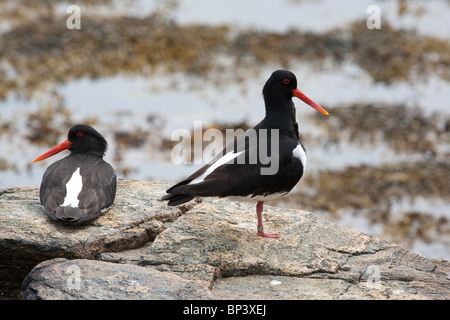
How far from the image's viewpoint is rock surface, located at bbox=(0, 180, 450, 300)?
4.79m

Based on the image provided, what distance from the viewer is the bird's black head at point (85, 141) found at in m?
7.01

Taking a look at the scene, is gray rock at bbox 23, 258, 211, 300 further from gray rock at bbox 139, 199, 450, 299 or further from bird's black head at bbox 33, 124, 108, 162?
bird's black head at bbox 33, 124, 108, 162

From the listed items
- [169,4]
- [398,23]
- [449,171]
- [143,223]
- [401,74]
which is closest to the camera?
[143,223]

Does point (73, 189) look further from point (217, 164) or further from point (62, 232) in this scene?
point (217, 164)

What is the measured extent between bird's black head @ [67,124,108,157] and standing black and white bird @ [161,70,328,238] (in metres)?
1.72

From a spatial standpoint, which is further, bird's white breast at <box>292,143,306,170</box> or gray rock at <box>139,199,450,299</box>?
bird's white breast at <box>292,143,306,170</box>

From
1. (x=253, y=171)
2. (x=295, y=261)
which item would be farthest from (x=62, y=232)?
(x=295, y=261)

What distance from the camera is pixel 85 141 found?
7023 mm

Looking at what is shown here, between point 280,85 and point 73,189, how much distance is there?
2.08m

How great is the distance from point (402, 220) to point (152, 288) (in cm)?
570

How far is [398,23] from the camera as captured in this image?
16.9m

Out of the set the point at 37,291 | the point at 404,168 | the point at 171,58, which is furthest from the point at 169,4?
the point at 37,291

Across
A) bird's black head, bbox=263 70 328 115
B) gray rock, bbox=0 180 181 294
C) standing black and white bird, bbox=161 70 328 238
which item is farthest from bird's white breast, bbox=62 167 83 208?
bird's black head, bbox=263 70 328 115
